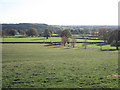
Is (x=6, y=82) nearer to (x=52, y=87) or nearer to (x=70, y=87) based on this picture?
(x=52, y=87)

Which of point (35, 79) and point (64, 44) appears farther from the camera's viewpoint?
point (64, 44)

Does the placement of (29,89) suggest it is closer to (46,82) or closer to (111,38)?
(46,82)

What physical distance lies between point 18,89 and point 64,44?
83.5m

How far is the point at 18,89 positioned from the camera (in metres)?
16.8

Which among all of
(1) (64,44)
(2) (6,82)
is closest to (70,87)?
(2) (6,82)

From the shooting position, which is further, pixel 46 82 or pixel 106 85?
pixel 46 82

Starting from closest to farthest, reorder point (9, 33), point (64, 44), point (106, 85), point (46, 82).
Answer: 1. point (106, 85)
2. point (46, 82)
3. point (64, 44)
4. point (9, 33)

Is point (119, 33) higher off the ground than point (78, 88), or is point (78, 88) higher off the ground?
point (119, 33)

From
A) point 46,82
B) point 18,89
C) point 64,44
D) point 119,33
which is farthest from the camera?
point 64,44

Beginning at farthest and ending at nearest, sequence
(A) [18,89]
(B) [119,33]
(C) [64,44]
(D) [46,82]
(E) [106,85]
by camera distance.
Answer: (C) [64,44], (B) [119,33], (D) [46,82], (E) [106,85], (A) [18,89]

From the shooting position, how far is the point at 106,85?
59.8 ft

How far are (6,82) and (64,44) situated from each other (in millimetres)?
Result: 81181

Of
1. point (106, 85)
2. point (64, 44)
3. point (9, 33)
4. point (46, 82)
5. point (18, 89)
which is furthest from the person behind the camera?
point (9, 33)

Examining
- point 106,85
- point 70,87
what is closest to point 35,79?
point 70,87
